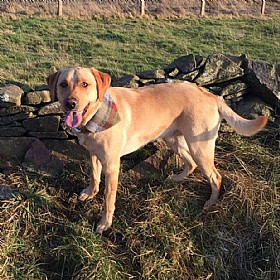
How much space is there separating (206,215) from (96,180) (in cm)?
114

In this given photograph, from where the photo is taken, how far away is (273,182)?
4.43 m

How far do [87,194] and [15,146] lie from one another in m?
0.96

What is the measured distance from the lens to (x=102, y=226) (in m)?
4.01

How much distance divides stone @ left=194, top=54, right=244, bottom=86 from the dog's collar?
1559 mm

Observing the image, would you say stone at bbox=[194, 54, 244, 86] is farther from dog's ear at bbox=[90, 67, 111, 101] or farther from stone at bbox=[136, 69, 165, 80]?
dog's ear at bbox=[90, 67, 111, 101]

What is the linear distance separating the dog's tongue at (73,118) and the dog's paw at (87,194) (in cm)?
91

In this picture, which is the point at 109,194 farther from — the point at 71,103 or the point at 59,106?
the point at 59,106

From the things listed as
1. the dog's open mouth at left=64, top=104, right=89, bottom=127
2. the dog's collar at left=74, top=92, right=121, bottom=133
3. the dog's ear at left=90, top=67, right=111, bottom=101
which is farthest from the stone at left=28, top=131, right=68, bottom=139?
the dog's ear at left=90, top=67, right=111, bottom=101

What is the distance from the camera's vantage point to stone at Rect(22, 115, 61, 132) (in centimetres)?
452

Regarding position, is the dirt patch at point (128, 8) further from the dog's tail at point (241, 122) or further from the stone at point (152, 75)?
the dog's tail at point (241, 122)

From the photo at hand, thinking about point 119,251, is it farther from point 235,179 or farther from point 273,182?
point 273,182

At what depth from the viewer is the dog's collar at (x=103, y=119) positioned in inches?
149

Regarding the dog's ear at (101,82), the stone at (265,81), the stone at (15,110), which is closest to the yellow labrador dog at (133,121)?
the dog's ear at (101,82)

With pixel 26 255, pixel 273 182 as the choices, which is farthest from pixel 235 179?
pixel 26 255
